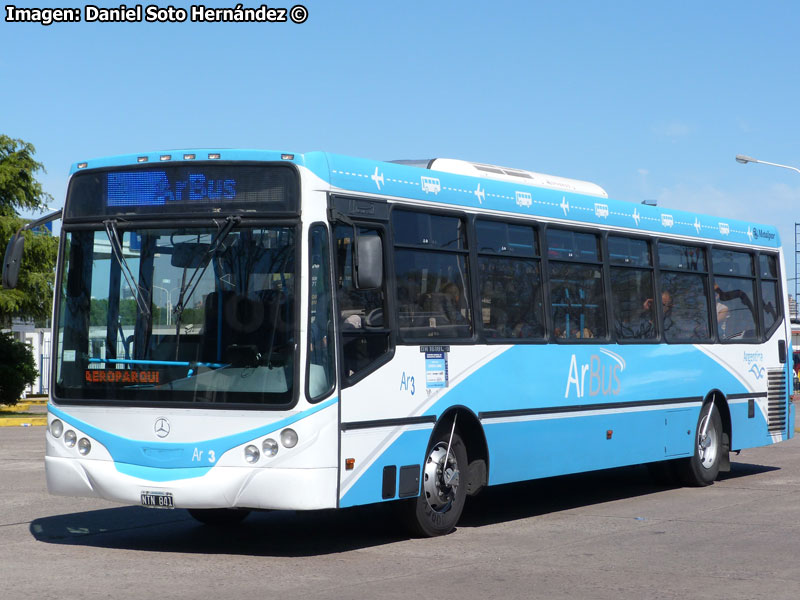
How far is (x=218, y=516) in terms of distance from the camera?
11359 mm

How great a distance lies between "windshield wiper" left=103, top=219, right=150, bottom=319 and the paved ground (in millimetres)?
1927

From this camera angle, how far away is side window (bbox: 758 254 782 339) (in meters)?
16.8

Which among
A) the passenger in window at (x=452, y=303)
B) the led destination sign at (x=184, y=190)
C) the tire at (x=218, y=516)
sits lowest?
the tire at (x=218, y=516)

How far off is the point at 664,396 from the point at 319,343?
6.18 m

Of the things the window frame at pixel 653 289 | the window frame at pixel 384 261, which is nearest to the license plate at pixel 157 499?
the window frame at pixel 384 261

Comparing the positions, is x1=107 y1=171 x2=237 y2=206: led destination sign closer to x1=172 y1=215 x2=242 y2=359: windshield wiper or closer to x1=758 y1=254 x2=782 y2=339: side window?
x1=172 y1=215 x2=242 y2=359: windshield wiper

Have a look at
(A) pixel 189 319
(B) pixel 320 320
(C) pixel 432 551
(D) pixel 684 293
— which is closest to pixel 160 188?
(A) pixel 189 319

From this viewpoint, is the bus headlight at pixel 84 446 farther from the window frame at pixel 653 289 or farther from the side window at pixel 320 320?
the window frame at pixel 653 289

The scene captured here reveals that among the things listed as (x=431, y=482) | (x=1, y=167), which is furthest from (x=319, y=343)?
(x=1, y=167)

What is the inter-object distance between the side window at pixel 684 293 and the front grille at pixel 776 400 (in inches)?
73.7

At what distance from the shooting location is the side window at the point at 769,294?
1678 cm

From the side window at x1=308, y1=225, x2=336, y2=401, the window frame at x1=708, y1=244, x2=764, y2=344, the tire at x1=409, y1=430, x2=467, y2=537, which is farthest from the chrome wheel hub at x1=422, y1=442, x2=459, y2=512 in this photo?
the window frame at x1=708, y1=244, x2=764, y2=344

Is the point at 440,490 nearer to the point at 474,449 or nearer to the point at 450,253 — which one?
the point at 474,449

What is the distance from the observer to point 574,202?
1305cm
